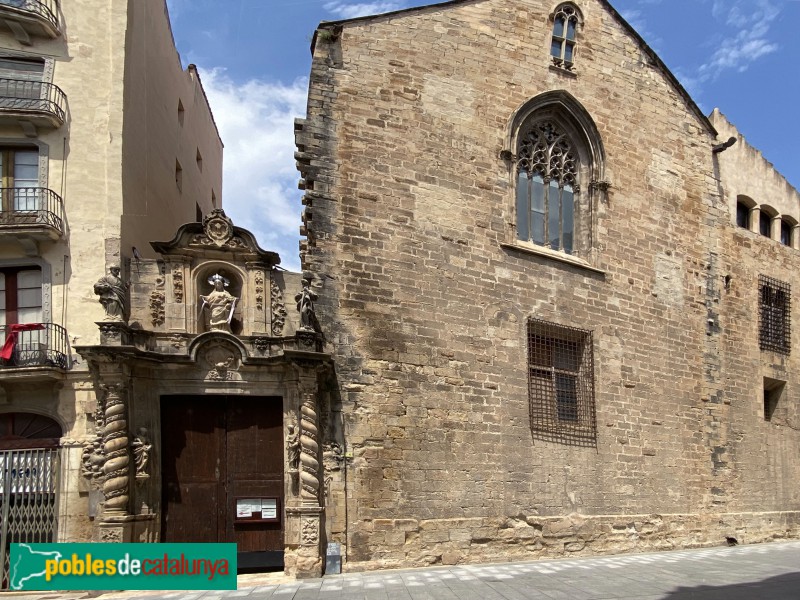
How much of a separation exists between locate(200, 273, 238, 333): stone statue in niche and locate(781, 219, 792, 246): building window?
1282cm

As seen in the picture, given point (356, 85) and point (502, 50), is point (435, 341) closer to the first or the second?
point (356, 85)

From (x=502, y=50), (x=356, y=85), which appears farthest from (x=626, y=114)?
(x=356, y=85)

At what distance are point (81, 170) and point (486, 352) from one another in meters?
6.42

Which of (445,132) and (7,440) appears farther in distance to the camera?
(445,132)

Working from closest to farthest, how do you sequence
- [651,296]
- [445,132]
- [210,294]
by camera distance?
[210,294] < [445,132] < [651,296]

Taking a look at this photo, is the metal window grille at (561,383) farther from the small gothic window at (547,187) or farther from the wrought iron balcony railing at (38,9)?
the wrought iron balcony railing at (38,9)

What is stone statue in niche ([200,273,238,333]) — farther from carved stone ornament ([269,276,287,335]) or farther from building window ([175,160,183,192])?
building window ([175,160,183,192])

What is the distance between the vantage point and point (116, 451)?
30.5 feet

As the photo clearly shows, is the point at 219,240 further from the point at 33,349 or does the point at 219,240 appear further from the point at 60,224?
the point at 33,349

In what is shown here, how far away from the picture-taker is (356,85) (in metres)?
11.4

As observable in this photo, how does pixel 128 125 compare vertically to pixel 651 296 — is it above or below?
above

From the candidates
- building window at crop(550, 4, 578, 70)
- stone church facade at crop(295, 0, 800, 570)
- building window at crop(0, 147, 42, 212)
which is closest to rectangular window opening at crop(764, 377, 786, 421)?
stone church facade at crop(295, 0, 800, 570)

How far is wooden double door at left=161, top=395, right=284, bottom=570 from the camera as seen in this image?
9805 millimetres

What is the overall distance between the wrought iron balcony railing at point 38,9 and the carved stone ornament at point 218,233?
3.69m
